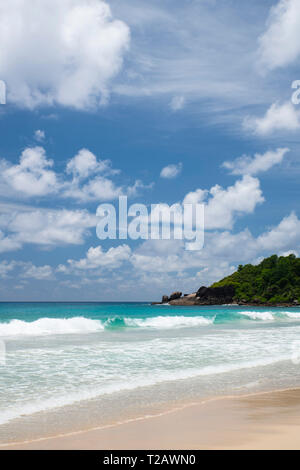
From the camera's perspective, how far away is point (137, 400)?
26.5 ft

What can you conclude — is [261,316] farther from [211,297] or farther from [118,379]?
[211,297]

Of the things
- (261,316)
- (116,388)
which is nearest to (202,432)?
(116,388)

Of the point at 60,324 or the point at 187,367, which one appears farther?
the point at 60,324

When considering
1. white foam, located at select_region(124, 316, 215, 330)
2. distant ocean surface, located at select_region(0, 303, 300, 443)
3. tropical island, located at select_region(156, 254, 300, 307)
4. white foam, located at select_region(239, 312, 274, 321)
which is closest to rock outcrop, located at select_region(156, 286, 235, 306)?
tropical island, located at select_region(156, 254, 300, 307)

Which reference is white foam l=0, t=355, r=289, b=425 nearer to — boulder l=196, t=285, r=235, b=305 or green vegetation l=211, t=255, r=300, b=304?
green vegetation l=211, t=255, r=300, b=304

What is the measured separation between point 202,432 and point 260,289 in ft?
407

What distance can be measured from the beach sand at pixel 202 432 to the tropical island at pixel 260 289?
115509 mm

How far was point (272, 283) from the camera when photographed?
124562mm

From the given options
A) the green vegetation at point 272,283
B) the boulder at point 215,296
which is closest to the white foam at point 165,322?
the green vegetation at point 272,283

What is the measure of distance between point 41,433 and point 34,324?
27962mm

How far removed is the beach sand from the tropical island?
379 ft
